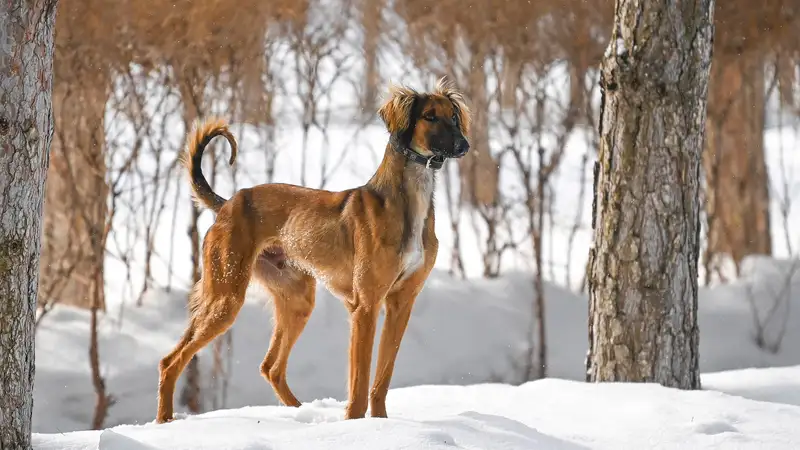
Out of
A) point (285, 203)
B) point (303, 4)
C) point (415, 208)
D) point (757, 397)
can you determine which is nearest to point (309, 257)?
point (285, 203)

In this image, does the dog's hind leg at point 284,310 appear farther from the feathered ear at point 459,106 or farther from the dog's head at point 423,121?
the feathered ear at point 459,106

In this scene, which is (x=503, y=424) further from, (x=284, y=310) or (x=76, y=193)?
(x=76, y=193)

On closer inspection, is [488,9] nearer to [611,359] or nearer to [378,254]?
[611,359]

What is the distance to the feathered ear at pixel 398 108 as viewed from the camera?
4465 mm

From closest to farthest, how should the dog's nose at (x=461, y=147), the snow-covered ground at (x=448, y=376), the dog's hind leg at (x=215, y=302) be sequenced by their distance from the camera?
the dog's nose at (x=461, y=147)
the snow-covered ground at (x=448, y=376)
the dog's hind leg at (x=215, y=302)

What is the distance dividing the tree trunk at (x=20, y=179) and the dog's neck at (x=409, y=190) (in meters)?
1.47

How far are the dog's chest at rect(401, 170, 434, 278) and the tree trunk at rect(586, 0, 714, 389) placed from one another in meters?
1.81

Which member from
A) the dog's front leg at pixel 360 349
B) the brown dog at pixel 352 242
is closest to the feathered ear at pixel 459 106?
the brown dog at pixel 352 242

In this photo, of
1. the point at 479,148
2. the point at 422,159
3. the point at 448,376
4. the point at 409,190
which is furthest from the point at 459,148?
the point at 479,148

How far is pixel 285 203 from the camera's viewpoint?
4.91 metres

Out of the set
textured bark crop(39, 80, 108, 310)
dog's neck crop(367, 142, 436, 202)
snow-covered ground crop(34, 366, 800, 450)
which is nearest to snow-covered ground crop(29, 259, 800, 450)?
snow-covered ground crop(34, 366, 800, 450)

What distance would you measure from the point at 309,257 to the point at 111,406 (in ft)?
13.9

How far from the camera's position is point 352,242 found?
4.62 metres

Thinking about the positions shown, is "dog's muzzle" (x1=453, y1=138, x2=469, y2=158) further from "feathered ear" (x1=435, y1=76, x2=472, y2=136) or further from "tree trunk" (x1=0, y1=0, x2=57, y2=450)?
"tree trunk" (x1=0, y1=0, x2=57, y2=450)
